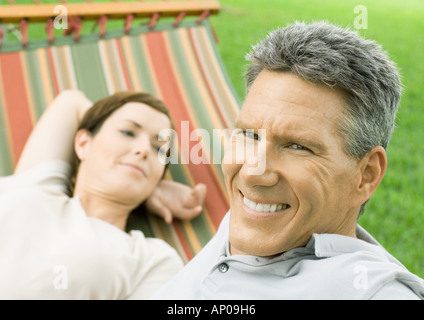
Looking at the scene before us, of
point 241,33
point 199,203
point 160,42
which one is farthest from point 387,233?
point 241,33

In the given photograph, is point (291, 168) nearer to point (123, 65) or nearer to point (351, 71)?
point (351, 71)

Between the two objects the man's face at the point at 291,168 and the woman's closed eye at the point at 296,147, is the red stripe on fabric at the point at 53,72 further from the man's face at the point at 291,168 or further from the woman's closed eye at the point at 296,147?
the woman's closed eye at the point at 296,147

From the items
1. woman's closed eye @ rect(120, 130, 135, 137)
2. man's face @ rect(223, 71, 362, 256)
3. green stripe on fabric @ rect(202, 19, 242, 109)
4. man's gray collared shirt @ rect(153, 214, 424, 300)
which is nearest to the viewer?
man's gray collared shirt @ rect(153, 214, 424, 300)

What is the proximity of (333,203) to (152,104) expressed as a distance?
1.77 m

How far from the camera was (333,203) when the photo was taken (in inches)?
58.4

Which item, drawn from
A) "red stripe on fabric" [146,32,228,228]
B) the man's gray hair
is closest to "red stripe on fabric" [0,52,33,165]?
"red stripe on fabric" [146,32,228,228]

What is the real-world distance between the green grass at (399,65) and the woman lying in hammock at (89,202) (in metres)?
0.76

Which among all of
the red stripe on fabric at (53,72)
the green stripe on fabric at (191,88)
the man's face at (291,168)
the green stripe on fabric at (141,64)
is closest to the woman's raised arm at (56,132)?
the red stripe on fabric at (53,72)

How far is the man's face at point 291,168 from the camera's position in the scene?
1.44m

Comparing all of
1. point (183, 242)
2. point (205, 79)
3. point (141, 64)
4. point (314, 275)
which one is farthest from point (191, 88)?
point (314, 275)

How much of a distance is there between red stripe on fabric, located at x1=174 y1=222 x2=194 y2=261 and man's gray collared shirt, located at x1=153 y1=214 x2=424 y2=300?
111 centimetres

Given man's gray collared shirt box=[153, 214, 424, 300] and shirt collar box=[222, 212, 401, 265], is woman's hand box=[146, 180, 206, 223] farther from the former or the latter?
shirt collar box=[222, 212, 401, 265]

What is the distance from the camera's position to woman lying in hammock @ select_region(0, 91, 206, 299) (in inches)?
95.0

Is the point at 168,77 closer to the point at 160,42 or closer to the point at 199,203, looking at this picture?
the point at 160,42
